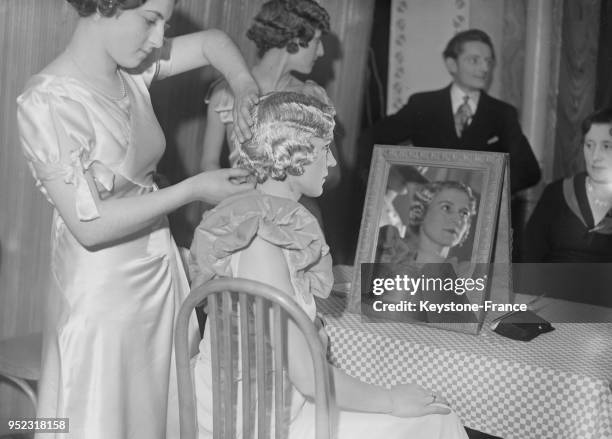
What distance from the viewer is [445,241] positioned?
1.93m

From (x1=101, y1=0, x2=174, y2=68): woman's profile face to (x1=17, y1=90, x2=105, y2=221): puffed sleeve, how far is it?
146 millimetres

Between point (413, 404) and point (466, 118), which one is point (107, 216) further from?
point (466, 118)

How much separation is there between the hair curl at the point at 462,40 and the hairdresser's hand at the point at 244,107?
1.60 metres

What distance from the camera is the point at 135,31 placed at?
5.19ft

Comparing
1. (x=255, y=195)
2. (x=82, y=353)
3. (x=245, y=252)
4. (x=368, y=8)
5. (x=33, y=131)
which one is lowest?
(x=82, y=353)

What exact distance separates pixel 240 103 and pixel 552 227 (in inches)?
56.1

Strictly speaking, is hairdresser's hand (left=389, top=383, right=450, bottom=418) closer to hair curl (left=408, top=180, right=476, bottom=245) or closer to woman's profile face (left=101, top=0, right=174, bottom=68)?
hair curl (left=408, top=180, right=476, bottom=245)

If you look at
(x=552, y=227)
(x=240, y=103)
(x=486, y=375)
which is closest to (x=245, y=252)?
(x=240, y=103)

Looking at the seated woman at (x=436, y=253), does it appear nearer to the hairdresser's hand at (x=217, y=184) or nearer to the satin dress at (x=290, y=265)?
the satin dress at (x=290, y=265)

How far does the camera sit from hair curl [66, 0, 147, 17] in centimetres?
152

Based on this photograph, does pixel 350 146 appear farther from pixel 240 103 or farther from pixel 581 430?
pixel 581 430

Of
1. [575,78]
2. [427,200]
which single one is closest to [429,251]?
[427,200]

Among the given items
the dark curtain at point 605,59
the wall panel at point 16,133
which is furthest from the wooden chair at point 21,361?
the dark curtain at point 605,59

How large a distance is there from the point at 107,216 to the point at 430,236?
0.82m
